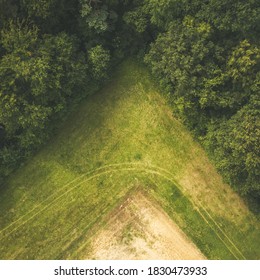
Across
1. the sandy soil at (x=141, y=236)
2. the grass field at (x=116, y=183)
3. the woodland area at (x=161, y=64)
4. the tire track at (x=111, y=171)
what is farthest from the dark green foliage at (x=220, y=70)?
the sandy soil at (x=141, y=236)

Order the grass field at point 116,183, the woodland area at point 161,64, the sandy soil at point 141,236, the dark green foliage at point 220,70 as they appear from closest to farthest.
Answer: the dark green foliage at point 220,70 < the woodland area at point 161,64 < the sandy soil at point 141,236 < the grass field at point 116,183

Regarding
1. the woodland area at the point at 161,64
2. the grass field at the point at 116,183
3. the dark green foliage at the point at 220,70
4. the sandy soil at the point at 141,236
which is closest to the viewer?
the dark green foliage at the point at 220,70

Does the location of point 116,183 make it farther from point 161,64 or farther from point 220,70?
point 220,70

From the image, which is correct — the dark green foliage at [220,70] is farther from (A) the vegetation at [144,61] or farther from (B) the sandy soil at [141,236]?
(B) the sandy soil at [141,236]

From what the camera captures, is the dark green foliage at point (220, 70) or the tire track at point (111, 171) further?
the tire track at point (111, 171)

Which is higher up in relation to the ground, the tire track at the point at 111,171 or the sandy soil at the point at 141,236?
the tire track at the point at 111,171

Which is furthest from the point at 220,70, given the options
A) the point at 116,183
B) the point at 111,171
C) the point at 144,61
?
the point at 116,183

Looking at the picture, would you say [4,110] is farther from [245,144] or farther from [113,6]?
[245,144]
